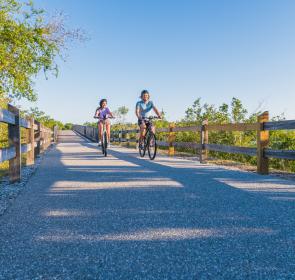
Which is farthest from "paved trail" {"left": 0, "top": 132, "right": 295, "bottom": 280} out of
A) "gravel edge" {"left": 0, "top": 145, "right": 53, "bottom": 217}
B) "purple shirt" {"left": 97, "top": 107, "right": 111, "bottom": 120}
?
"purple shirt" {"left": 97, "top": 107, "right": 111, "bottom": 120}

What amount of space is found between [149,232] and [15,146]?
12.9 feet

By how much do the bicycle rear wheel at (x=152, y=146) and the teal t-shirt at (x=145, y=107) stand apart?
27.3 inches

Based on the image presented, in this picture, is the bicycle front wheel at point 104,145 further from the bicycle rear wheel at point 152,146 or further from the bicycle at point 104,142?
the bicycle rear wheel at point 152,146

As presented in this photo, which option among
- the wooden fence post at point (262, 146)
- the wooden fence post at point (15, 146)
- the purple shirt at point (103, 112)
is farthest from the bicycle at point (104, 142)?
the wooden fence post at point (15, 146)

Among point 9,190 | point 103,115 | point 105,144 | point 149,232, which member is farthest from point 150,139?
point 149,232

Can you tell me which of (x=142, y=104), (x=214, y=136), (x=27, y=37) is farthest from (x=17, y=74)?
(x=214, y=136)

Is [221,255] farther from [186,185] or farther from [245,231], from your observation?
[186,185]

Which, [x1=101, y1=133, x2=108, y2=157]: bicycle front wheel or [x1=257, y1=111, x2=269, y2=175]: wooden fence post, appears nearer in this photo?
[x1=257, y1=111, x2=269, y2=175]: wooden fence post

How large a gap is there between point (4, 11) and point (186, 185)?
1366 cm

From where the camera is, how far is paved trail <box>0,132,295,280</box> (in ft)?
7.79

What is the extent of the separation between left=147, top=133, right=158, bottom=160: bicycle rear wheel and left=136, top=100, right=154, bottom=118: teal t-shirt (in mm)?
693

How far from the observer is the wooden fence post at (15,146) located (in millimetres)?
6215

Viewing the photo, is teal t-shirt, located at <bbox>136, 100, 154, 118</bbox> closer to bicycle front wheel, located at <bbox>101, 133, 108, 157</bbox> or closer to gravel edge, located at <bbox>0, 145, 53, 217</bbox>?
bicycle front wheel, located at <bbox>101, 133, 108, 157</bbox>

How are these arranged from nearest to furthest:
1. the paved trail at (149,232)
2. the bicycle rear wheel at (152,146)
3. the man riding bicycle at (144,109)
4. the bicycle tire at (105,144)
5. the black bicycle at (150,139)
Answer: the paved trail at (149,232)
the bicycle rear wheel at (152,146)
the black bicycle at (150,139)
the man riding bicycle at (144,109)
the bicycle tire at (105,144)
